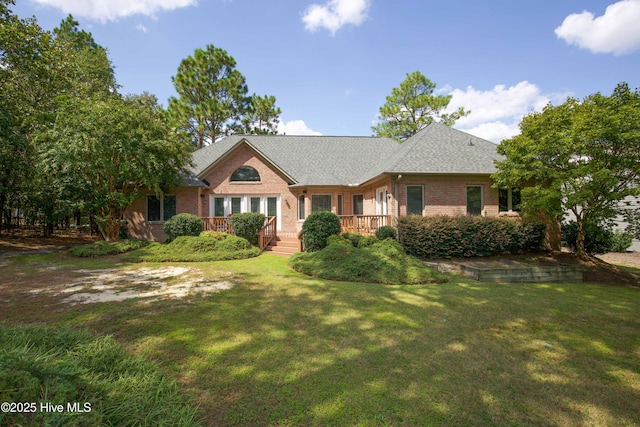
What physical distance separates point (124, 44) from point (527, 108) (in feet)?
58.5

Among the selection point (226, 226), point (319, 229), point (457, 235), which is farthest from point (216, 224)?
point (457, 235)

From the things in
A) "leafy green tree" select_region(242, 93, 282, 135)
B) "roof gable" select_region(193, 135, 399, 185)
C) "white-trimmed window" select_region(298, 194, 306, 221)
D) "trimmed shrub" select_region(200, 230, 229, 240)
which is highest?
"leafy green tree" select_region(242, 93, 282, 135)

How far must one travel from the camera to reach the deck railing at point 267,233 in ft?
47.4

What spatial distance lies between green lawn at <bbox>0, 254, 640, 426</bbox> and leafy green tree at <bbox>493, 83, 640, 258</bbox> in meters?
3.89

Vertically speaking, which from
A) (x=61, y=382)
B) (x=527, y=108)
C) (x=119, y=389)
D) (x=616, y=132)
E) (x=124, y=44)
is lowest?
(x=119, y=389)

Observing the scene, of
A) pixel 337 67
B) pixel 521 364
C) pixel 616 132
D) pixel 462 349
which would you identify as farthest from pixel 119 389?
pixel 337 67

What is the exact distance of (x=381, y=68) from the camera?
17234 mm

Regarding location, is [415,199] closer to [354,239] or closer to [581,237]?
[354,239]

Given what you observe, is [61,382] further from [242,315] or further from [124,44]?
[124,44]

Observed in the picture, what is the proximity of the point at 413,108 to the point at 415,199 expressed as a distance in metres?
21.9

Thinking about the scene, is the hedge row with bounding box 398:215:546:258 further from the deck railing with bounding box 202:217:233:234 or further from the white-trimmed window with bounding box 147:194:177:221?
the white-trimmed window with bounding box 147:194:177:221

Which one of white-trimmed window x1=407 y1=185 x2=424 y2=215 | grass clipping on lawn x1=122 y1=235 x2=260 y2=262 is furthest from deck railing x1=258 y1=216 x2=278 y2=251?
white-trimmed window x1=407 y1=185 x2=424 y2=215

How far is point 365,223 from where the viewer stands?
43.8ft

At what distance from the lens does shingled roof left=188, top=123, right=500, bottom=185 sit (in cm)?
1331
